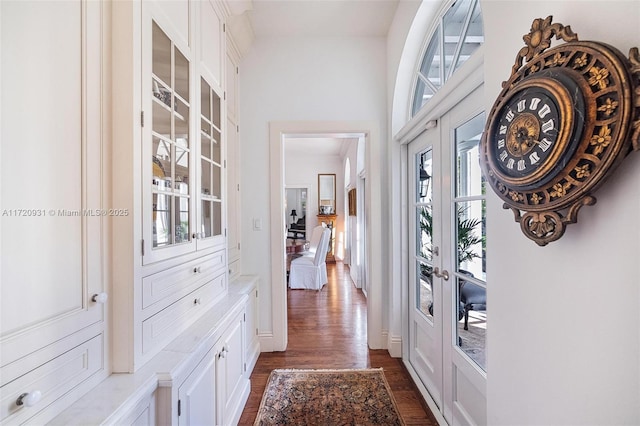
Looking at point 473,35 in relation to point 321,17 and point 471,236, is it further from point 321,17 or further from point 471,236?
point 321,17

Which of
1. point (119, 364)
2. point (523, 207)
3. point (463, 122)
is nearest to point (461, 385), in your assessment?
point (523, 207)

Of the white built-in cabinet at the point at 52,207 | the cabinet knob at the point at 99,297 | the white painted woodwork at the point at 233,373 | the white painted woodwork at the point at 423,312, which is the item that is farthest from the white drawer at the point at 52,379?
the white painted woodwork at the point at 423,312

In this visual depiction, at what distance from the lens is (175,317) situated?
121cm

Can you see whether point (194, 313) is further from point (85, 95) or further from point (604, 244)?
point (604, 244)

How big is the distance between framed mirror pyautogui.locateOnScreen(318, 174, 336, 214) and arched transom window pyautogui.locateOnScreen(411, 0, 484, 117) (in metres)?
4.87

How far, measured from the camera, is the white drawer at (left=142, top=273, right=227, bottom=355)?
1.03 m

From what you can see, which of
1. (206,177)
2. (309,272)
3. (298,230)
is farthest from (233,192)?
(298,230)

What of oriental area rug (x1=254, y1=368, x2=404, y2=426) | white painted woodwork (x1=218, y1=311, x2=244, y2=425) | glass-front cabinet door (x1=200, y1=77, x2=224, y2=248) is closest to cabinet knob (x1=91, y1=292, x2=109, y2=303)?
glass-front cabinet door (x1=200, y1=77, x2=224, y2=248)

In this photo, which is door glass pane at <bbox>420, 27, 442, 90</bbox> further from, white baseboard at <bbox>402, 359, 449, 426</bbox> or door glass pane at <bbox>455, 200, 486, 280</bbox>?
white baseboard at <bbox>402, 359, 449, 426</bbox>

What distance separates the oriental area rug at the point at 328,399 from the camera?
5.68 feet

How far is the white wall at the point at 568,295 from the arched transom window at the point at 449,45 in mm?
468

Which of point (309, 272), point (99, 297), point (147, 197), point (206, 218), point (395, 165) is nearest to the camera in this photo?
point (99, 297)

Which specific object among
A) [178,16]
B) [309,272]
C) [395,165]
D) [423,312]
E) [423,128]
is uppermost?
[178,16]

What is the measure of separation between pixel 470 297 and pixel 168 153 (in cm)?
171
